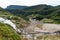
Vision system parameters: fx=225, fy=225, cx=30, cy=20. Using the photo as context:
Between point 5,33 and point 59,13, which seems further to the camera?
point 59,13

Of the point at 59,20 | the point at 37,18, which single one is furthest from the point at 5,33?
the point at 37,18

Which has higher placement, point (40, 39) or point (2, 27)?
point (2, 27)

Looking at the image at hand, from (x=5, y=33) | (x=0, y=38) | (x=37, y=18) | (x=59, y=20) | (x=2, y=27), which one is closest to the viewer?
(x=0, y=38)

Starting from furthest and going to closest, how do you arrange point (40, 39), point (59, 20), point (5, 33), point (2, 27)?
point (59, 20), point (40, 39), point (2, 27), point (5, 33)

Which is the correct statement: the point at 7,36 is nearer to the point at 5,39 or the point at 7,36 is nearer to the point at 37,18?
the point at 5,39

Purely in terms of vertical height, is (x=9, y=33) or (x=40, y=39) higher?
(x=9, y=33)

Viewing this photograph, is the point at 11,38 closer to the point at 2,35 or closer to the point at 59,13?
the point at 2,35

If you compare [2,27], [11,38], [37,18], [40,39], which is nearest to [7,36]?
[11,38]

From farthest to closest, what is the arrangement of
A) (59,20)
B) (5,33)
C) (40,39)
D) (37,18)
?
(37,18) → (59,20) → (40,39) → (5,33)

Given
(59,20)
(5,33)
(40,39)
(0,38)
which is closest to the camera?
(0,38)
